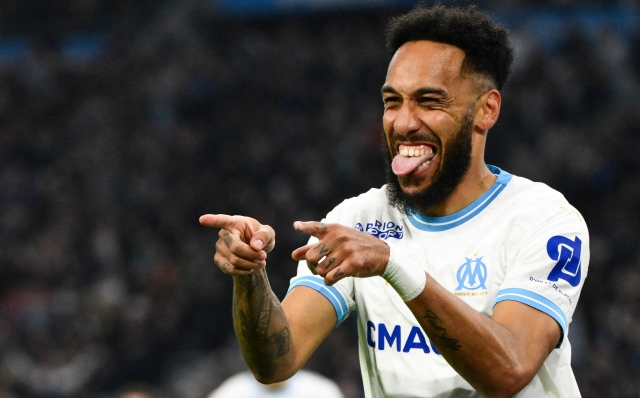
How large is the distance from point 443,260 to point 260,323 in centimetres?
66

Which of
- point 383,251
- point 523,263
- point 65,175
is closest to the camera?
point 383,251

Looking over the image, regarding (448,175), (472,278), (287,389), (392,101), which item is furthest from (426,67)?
(287,389)

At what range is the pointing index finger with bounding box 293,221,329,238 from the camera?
8.13 feet

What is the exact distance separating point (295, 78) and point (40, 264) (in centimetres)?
445

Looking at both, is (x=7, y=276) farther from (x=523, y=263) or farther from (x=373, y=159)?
(x=523, y=263)

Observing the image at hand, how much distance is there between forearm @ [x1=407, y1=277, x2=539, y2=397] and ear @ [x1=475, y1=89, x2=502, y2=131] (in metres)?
0.87

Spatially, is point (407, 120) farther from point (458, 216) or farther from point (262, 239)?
point (262, 239)

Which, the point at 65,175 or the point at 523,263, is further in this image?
the point at 65,175

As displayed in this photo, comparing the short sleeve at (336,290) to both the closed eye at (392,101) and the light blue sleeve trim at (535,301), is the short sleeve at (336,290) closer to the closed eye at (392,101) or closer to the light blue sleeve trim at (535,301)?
the closed eye at (392,101)

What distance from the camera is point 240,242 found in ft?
8.90

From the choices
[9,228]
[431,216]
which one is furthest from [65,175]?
[431,216]

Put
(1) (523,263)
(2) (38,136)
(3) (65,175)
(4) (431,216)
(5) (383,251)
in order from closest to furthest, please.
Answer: (5) (383,251), (1) (523,263), (4) (431,216), (3) (65,175), (2) (38,136)

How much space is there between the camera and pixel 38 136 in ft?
45.9

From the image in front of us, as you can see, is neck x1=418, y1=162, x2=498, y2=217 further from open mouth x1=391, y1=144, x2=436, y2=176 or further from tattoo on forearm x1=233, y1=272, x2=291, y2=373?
tattoo on forearm x1=233, y1=272, x2=291, y2=373
